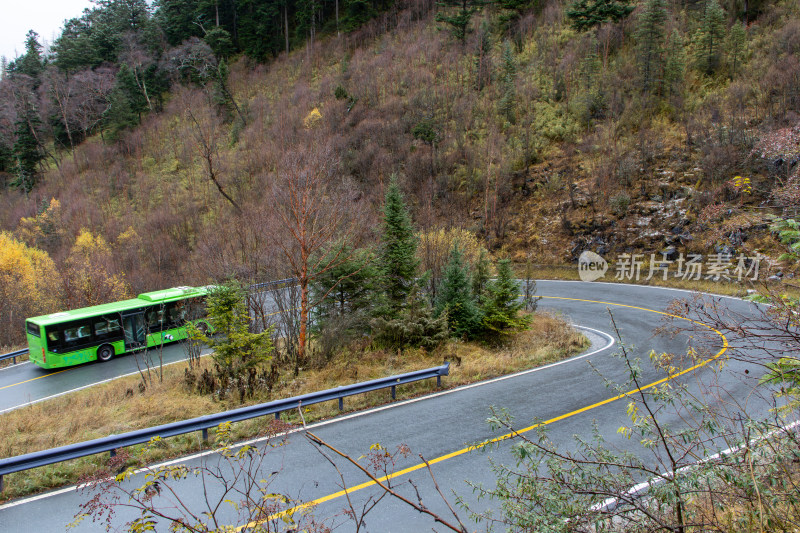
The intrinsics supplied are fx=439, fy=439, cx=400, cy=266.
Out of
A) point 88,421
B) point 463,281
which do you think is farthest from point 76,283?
point 463,281

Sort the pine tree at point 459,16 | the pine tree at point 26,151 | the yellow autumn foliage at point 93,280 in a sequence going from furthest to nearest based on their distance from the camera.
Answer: the pine tree at point 26,151 → the pine tree at point 459,16 → the yellow autumn foliage at point 93,280

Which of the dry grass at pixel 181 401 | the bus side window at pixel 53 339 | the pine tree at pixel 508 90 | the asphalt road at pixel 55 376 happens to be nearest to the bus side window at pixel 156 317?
the asphalt road at pixel 55 376

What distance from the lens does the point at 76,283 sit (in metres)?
26.3

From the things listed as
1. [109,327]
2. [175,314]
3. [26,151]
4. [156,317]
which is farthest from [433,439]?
[26,151]

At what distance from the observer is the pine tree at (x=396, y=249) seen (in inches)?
624

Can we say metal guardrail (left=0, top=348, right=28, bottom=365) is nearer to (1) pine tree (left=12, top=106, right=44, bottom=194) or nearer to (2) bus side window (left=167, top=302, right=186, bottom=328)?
(2) bus side window (left=167, top=302, right=186, bottom=328)

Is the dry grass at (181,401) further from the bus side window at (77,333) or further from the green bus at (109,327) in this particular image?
the bus side window at (77,333)

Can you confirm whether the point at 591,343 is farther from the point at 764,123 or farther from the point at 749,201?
the point at 764,123

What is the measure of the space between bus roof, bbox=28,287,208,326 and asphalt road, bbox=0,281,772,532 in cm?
1037

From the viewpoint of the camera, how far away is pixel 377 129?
1641 inches

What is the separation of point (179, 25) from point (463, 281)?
62799mm

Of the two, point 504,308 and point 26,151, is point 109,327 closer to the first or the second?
point 504,308

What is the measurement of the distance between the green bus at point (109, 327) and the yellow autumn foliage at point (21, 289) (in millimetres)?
11512

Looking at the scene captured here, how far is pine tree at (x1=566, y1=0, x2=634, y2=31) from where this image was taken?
126 feet
